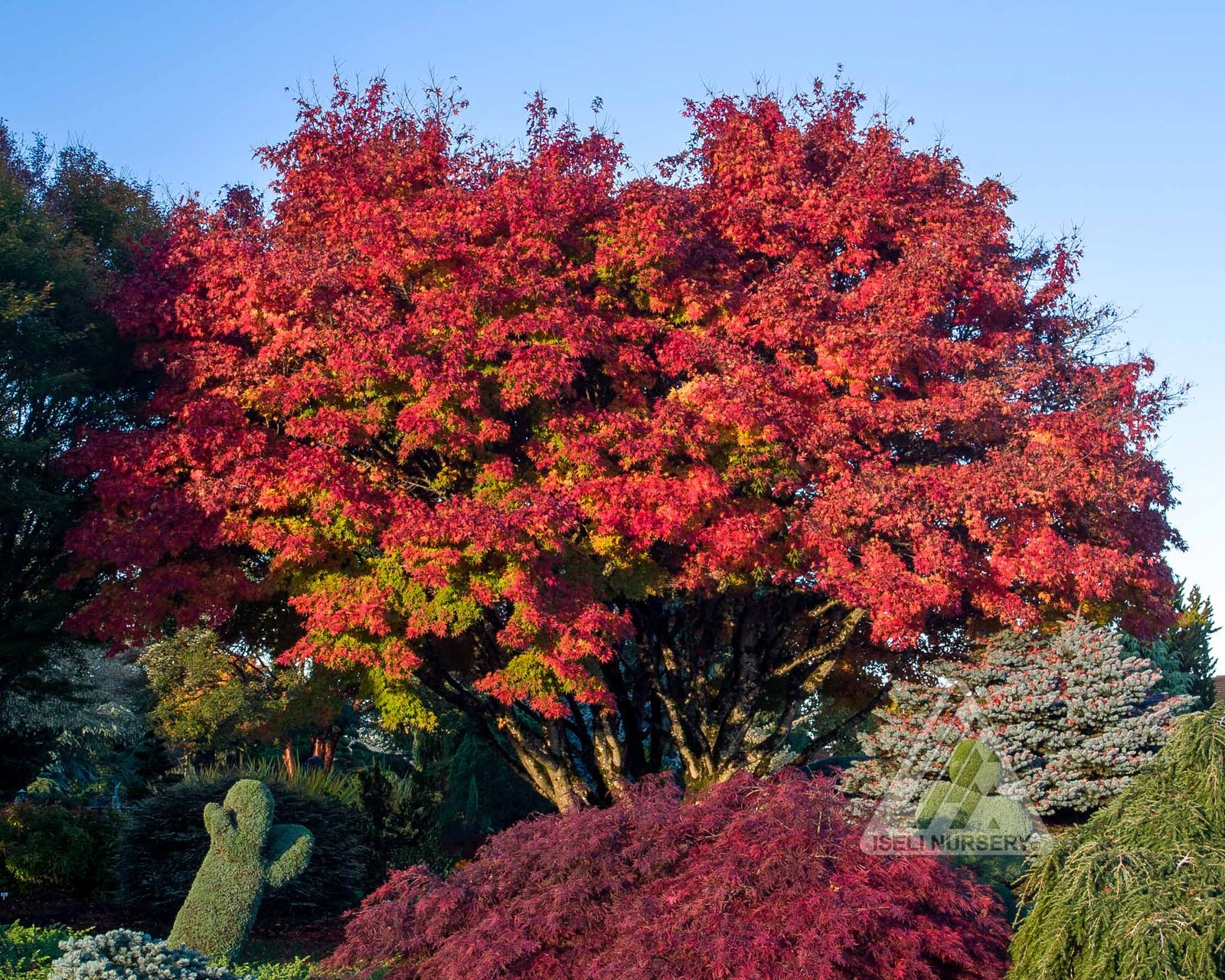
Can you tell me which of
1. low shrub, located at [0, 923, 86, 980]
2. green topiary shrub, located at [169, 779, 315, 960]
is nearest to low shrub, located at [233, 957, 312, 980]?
green topiary shrub, located at [169, 779, 315, 960]

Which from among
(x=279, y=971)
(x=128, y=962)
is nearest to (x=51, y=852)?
(x=279, y=971)

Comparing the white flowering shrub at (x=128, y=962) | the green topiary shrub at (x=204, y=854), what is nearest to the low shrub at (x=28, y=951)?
the white flowering shrub at (x=128, y=962)

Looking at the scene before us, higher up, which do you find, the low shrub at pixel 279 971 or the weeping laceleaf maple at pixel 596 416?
→ the weeping laceleaf maple at pixel 596 416

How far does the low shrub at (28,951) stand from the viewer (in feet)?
27.2

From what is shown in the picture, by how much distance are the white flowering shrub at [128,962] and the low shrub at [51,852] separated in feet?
21.3

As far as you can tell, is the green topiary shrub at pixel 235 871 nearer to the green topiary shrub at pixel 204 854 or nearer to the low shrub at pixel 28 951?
the low shrub at pixel 28 951

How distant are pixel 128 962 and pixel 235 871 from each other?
2.74 meters

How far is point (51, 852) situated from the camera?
13.1m

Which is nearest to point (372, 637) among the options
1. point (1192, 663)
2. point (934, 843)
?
point (934, 843)

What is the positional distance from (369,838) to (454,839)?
4.70 m

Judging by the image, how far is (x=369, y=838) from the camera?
1428 centimetres

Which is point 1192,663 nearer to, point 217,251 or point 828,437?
point 828,437

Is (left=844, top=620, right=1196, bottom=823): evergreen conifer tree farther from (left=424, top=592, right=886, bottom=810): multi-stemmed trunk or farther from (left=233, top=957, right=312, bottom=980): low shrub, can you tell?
(left=233, top=957, right=312, bottom=980): low shrub

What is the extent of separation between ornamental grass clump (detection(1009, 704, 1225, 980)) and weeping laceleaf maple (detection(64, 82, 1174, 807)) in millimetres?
4947
